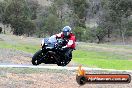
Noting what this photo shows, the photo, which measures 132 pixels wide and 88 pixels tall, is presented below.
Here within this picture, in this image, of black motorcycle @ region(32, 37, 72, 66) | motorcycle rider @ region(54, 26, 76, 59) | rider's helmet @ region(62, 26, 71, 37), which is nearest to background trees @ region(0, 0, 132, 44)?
black motorcycle @ region(32, 37, 72, 66)

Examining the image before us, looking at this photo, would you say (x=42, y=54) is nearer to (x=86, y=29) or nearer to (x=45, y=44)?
(x=45, y=44)

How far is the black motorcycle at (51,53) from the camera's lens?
16250mm

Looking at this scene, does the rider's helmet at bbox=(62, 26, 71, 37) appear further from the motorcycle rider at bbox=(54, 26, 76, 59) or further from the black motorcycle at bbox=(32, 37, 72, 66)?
the black motorcycle at bbox=(32, 37, 72, 66)

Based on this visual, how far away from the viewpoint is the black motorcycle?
16250 mm

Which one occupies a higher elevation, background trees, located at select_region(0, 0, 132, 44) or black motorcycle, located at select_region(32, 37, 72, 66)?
black motorcycle, located at select_region(32, 37, 72, 66)

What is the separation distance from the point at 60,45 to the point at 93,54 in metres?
43.8

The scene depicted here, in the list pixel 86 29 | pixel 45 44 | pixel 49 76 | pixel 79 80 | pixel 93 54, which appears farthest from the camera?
pixel 86 29

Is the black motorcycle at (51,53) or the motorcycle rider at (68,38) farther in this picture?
the black motorcycle at (51,53)

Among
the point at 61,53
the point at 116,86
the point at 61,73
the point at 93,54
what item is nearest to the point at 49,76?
the point at 61,73

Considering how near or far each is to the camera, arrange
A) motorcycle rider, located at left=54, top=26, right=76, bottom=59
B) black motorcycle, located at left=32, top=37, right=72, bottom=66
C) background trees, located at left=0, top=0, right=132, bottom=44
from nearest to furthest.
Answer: motorcycle rider, located at left=54, top=26, right=76, bottom=59
black motorcycle, located at left=32, top=37, right=72, bottom=66
background trees, located at left=0, top=0, right=132, bottom=44

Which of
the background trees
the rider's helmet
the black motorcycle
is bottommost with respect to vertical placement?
the background trees

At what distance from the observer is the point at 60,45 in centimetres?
1653

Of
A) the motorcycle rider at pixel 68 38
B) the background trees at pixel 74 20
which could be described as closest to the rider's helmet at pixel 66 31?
the motorcycle rider at pixel 68 38

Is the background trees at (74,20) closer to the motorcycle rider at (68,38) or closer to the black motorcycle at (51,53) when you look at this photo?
the black motorcycle at (51,53)
